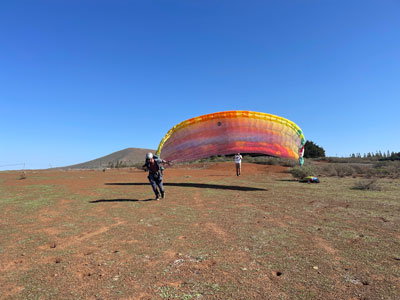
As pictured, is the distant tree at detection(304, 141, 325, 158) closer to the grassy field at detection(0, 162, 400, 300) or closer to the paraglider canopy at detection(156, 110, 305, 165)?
the paraglider canopy at detection(156, 110, 305, 165)

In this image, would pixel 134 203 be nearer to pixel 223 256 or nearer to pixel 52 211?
pixel 52 211

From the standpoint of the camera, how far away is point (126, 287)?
11.1 feet

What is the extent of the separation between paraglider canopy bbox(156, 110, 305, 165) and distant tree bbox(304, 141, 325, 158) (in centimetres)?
4617

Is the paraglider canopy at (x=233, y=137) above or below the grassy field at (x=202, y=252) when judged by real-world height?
above

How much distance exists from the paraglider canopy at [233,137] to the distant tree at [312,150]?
4617 centimetres

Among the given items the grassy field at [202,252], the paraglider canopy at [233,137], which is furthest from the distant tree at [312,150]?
the grassy field at [202,252]

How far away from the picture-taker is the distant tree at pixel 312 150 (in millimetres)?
56625

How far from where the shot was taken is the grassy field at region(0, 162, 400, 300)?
3.33 m

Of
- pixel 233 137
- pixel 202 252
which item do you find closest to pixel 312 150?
pixel 233 137

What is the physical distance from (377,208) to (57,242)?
32.4 feet

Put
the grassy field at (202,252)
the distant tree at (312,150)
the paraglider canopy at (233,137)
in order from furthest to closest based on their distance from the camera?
the distant tree at (312,150) → the paraglider canopy at (233,137) → the grassy field at (202,252)

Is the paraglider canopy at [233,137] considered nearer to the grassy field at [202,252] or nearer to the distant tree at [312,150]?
the grassy field at [202,252]

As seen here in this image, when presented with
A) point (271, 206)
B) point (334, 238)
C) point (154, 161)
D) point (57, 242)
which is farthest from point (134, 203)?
point (334, 238)

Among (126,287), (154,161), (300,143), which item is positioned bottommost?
(126,287)
